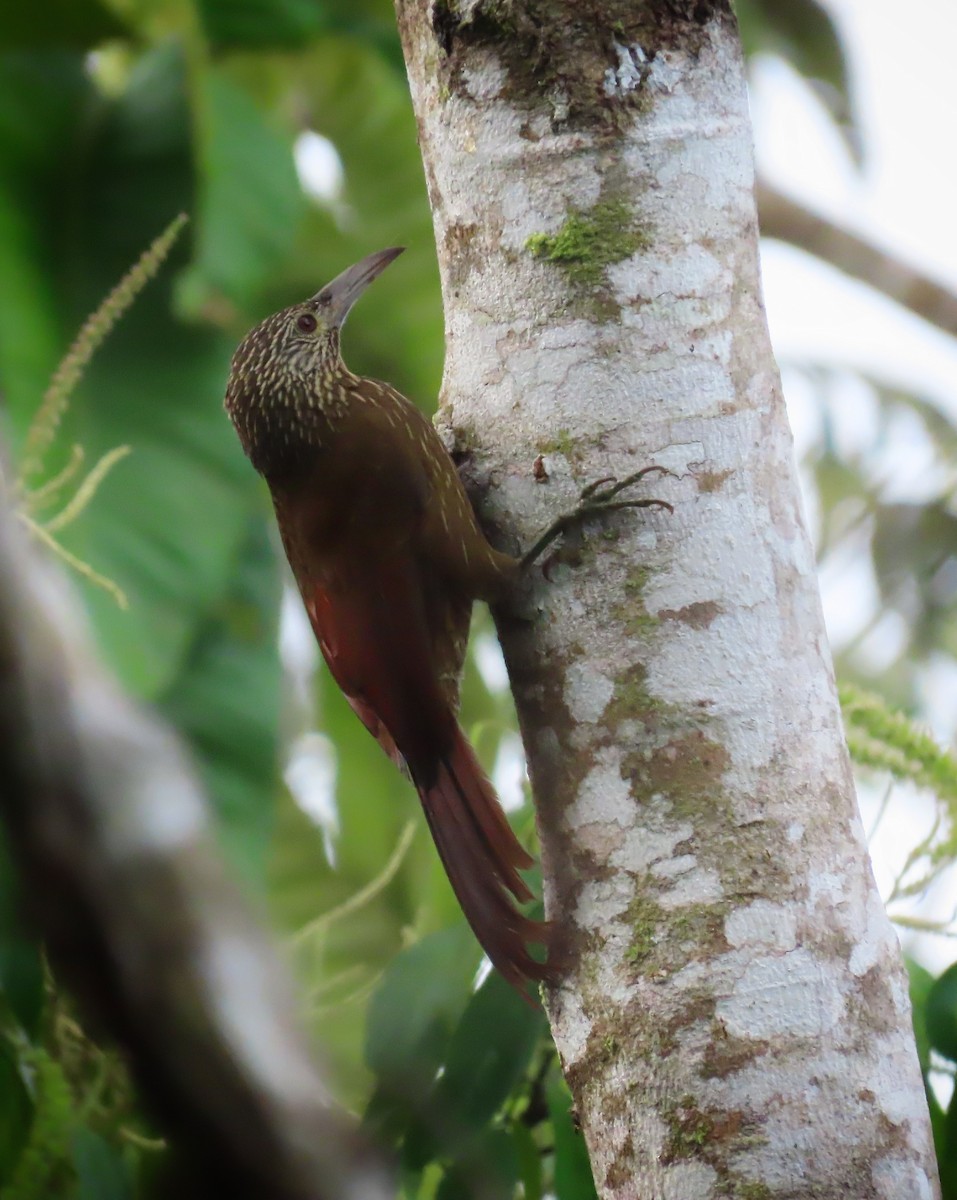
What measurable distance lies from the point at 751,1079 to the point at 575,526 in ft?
1.85

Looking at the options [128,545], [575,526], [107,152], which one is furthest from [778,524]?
[107,152]

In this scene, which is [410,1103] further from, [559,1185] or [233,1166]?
[233,1166]

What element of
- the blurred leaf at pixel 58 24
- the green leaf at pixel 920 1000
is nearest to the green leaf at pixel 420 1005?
the green leaf at pixel 920 1000

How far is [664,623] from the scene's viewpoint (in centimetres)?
138

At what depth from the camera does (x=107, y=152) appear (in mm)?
3283

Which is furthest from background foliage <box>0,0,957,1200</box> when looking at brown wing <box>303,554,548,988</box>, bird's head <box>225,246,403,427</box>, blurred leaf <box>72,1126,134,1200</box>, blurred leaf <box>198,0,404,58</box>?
bird's head <box>225,246,403,427</box>

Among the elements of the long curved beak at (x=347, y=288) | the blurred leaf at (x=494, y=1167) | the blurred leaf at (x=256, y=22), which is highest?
the blurred leaf at (x=256, y=22)

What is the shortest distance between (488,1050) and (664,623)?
52 centimetres

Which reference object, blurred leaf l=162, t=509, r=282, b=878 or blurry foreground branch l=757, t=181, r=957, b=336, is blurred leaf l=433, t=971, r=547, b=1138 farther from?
blurry foreground branch l=757, t=181, r=957, b=336

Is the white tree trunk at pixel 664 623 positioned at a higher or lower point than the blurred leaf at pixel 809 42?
lower

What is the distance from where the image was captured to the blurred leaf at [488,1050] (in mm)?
1503

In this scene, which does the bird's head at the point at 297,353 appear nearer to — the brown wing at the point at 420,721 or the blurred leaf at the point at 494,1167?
the brown wing at the point at 420,721

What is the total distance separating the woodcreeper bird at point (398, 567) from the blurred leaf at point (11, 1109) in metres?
0.50

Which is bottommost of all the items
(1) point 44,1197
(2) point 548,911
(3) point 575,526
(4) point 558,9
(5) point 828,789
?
(1) point 44,1197
